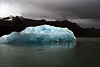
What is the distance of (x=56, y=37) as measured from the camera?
32.0 m

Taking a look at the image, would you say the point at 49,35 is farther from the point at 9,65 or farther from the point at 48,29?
the point at 9,65

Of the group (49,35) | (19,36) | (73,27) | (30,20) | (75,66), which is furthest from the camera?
(73,27)

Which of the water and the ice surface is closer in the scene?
the water

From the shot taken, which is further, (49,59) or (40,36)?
(40,36)

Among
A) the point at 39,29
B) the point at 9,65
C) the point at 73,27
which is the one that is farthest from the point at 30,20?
the point at 9,65

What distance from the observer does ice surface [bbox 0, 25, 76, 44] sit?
29.0 meters

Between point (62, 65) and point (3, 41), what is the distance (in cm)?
2231

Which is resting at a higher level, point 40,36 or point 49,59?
point 40,36

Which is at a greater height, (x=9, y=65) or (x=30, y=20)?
(x=30, y=20)

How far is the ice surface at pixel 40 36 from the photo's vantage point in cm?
2896

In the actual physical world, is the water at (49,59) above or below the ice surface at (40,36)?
below

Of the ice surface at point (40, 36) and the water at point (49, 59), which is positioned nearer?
the water at point (49, 59)

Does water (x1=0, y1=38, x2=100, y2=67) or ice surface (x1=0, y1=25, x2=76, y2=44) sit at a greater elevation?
ice surface (x1=0, y1=25, x2=76, y2=44)

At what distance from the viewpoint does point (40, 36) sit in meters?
30.0
